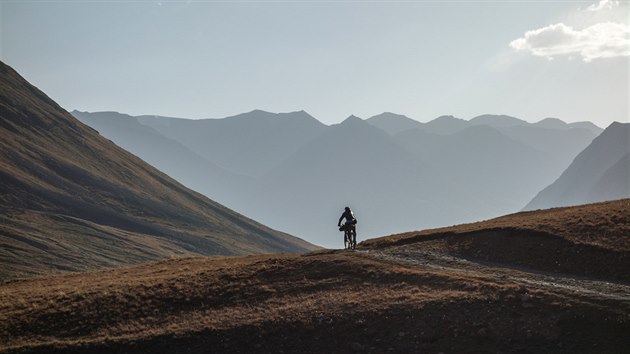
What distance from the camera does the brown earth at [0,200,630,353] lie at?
25375mm

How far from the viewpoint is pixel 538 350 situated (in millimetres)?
23812

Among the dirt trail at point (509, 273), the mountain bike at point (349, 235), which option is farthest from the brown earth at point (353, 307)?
the mountain bike at point (349, 235)

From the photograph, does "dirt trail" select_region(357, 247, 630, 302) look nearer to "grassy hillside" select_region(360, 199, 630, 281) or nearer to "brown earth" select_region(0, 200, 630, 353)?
"brown earth" select_region(0, 200, 630, 353)

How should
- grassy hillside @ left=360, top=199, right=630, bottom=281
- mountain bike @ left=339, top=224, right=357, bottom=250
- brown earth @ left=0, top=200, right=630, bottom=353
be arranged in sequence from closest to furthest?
brown earth @ left=0, top=200, right=630, bottom=353 < grassy hillside @ left=360, top=199, right=630, bottom=281 < mountain bike @ left=339, top=224, right=357, bottom=250

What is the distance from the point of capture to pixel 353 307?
29922 millimetres

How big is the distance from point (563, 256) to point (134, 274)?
103 feet

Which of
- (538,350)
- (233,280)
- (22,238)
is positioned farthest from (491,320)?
(22,238)

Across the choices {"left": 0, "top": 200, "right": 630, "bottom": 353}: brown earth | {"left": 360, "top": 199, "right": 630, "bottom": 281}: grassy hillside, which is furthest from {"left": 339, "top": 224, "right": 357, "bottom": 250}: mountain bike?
{"left": 0, "top": 200, "right": 630, "bottom": 353}: brown earth

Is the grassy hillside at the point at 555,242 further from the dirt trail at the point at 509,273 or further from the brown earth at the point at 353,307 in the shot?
the dirt trail at the point at 509,273

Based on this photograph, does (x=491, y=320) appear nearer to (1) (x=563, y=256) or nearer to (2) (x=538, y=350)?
(2) (x=538, y=350)

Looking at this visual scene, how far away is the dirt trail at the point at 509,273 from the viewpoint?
91.0 ft

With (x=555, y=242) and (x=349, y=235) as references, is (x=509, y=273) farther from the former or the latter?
(x=349, y=235)

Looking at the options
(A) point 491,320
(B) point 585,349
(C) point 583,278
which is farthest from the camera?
(C) point 583,278

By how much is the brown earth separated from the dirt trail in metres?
0.10
